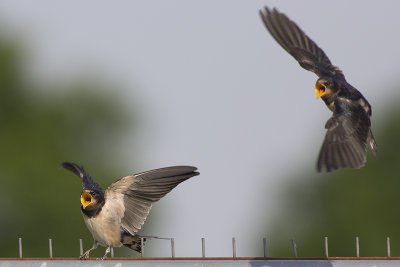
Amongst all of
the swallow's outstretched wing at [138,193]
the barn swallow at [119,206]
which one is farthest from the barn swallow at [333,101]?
the barn swallow at [119,206]

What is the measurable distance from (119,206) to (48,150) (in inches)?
823

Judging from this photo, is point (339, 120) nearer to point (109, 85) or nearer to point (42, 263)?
point (42, 263)

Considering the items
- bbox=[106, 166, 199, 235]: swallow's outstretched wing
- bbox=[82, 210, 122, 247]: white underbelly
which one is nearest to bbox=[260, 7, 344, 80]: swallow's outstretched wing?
bbox=[106, 166, 199, 235]: swallow's outstretched wing

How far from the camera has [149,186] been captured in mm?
9422

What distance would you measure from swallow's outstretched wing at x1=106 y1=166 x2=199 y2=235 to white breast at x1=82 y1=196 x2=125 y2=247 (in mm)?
45

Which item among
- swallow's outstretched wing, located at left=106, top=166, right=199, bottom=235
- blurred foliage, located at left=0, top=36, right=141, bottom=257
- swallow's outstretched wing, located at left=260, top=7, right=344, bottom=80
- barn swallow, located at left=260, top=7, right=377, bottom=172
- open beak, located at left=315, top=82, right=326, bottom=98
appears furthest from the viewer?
blurred foliage, located at left=0, top=36, right=141, bottom=257

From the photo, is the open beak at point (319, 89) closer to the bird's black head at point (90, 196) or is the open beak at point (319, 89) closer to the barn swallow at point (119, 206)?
the barn swallow at point (119, 206)

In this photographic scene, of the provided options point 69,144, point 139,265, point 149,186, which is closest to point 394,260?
point 139,265

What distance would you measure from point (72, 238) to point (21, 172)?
7.61 feet

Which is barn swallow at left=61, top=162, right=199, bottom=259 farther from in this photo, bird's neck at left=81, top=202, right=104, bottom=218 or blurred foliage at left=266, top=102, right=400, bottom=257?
blurred foliage at left=266, top=102, right=400, bottom=257

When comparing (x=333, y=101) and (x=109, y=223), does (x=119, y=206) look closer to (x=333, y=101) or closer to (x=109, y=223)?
(x=109, y=223)

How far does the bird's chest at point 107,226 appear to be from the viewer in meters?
9.49

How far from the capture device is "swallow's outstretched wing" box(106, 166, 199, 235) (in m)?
9.31

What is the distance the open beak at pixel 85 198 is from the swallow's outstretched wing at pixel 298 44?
7.08 ft
